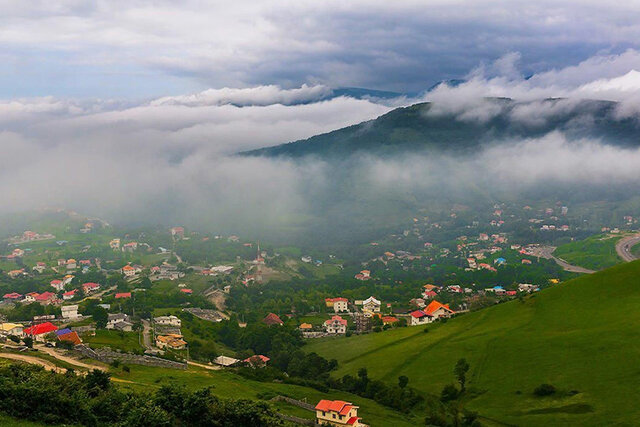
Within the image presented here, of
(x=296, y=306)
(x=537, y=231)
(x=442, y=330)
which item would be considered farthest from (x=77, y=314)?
(x=537, y=231)

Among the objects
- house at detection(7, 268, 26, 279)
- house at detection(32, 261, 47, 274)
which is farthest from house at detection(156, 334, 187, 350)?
house at detection(32, 261, 47, 274)

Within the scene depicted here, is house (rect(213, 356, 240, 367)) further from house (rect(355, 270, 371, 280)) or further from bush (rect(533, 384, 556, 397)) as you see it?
house (rect(355, 270, 371, 280))

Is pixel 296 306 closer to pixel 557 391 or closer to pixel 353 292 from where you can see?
pixel 353 292

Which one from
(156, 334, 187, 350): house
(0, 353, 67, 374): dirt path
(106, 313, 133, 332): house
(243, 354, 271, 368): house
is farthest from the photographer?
(106, 313, 133, 332): house

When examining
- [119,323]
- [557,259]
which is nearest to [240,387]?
[119,323]

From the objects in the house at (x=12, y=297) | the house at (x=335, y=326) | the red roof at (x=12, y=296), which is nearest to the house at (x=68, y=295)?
the house at (x=12, y=297)

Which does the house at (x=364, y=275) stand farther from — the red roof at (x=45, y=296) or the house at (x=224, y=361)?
the house at (x=224, y=361)

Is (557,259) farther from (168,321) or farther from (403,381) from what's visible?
Answer: (403,381)
